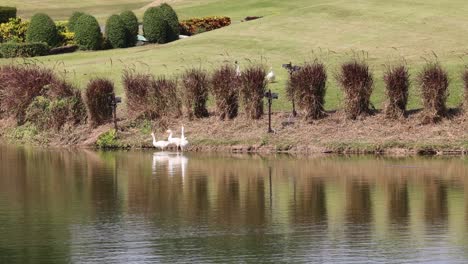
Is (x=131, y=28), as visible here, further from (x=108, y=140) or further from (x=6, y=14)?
(x=108, y=140)

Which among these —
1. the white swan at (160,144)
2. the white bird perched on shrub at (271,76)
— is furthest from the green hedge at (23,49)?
the white swan at (160,144)

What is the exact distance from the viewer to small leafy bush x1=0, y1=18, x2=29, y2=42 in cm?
5994

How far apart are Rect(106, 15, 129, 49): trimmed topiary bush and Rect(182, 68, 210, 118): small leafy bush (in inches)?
775

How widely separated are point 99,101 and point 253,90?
506cm

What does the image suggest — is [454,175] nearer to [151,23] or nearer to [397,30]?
[397,30]

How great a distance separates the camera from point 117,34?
56.4 m

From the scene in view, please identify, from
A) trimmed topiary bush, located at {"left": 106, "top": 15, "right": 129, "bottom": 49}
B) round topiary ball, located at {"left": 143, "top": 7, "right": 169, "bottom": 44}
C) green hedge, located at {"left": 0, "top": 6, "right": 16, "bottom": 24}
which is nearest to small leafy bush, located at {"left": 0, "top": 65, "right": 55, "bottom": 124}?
trimmed topiary bush, located at {"left": 106, "top": 15, "right": 129, "bottom": 49}

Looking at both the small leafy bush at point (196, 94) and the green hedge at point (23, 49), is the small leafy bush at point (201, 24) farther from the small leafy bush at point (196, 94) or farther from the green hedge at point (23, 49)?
the small leafy bush at point (196, 94)

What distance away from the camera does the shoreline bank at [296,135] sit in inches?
1264

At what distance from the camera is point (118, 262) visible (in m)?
18.2

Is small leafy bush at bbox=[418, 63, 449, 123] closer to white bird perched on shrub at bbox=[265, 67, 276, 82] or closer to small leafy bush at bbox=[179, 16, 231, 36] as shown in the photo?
white bird perched on shrub at bbox=[265, 67, 276, 82]

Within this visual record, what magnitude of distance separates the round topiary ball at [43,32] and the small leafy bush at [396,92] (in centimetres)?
2626

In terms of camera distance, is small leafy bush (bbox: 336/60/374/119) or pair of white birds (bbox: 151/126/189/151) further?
small leafy bush (bbox: 336/60/374/119)

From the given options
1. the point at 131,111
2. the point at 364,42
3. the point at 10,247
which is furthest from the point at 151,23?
the point at 10,247
